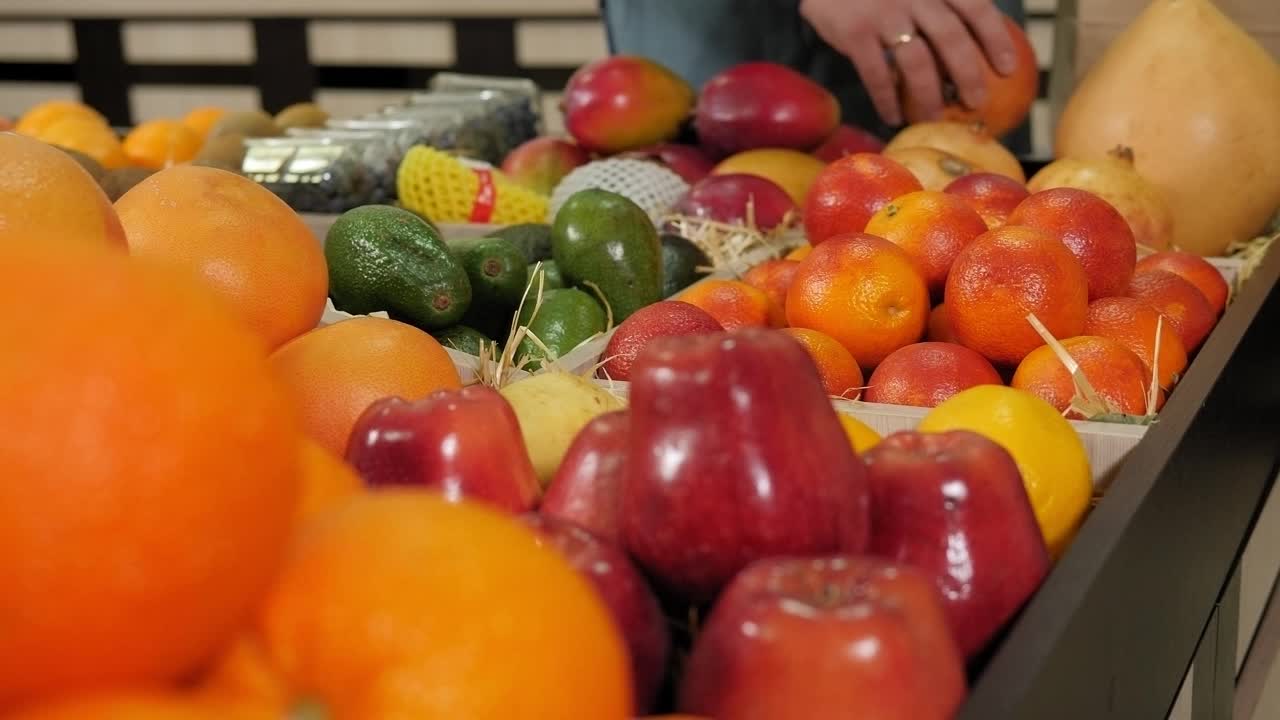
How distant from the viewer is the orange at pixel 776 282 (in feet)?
4.17

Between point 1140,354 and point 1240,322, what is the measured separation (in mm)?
104

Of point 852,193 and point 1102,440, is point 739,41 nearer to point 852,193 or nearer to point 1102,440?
point 852,193

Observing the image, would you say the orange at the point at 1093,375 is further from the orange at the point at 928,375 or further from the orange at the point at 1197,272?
the orange at the point at 1197,272

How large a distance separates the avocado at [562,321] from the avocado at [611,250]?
1.6 inches

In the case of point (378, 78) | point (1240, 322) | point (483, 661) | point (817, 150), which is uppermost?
point (483, 661)

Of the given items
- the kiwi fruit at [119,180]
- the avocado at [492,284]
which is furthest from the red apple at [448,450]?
the kiwi fruit at [119,180]

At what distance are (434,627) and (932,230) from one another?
2.88ft

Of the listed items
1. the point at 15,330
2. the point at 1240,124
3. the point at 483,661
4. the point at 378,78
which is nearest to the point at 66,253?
the point at 15,330

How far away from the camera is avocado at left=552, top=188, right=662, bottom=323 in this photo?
138 centimetres

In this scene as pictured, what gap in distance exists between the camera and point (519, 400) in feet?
2.83

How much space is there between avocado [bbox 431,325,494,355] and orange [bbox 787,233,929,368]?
312 mm

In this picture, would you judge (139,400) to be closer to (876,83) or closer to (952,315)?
(952,315)

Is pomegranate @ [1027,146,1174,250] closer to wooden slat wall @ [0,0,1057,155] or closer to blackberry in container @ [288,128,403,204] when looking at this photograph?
blackberry in container @ [288,128,403,204]

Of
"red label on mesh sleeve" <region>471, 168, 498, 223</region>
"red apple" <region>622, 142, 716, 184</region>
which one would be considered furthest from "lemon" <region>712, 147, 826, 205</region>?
"red label on mesh sleeve" <region>471, 168, 498, 223</region>
